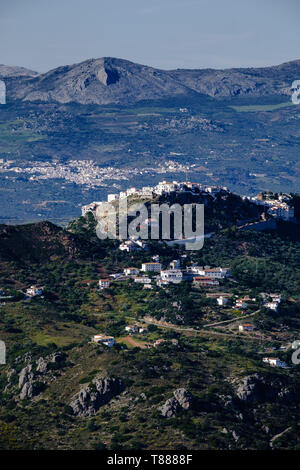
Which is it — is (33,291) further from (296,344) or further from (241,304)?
(296,344)

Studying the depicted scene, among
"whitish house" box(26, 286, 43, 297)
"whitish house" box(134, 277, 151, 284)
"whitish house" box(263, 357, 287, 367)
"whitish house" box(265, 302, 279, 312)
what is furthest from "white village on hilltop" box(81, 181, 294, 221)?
"whitish house" box(263, 357, 287, 367)

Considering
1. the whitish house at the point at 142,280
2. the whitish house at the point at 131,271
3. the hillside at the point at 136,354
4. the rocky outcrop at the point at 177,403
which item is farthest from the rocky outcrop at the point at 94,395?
the whitish house at the point at 131,271

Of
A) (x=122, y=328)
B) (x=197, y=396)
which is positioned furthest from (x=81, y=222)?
(x=197, y=396)

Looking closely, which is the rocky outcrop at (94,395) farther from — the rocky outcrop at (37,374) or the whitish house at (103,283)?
the whitish house at (103,283)

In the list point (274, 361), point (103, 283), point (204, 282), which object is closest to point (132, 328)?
point (274, 361)

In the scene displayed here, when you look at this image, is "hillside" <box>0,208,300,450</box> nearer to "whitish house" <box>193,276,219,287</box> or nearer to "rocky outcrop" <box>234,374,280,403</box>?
"rocky outcrop" <box>234,374,280,403</box>

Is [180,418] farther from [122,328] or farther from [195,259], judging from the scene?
[195,259]
